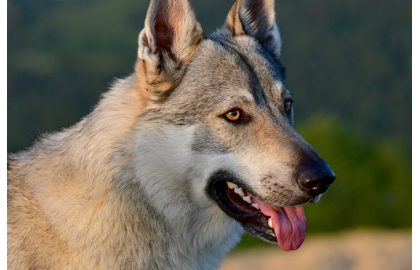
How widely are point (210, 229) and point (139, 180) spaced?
26.5 inches

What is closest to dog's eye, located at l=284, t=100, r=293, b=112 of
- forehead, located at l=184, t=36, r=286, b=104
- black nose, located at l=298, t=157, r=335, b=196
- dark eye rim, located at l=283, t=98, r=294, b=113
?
dark eye rim, located at l=283, t=98, r=294, b=113

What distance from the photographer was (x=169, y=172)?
402 centimetres

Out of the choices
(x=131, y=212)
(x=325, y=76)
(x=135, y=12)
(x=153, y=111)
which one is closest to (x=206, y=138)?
(x=153, y=111)

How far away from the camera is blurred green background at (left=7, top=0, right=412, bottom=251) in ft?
75.0

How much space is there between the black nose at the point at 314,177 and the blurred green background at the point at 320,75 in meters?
18.2

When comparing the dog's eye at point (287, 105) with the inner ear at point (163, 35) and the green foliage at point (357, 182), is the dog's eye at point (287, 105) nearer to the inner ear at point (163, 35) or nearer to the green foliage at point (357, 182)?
the inner ear at point (163, 35)

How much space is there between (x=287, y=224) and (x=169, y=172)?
3.08ft

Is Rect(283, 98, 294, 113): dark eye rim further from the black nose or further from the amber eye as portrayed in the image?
the black nose

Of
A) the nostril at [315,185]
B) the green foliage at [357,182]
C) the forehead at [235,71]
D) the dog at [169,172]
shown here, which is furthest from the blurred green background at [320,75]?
the nostril at [315,185]

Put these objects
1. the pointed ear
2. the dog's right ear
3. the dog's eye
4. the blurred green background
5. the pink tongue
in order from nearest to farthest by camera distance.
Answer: the pink tongue → the dog's right ear → the dog's eye → the pointed ear → the blurred green background

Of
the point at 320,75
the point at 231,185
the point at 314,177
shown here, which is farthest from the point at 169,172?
the point at 320,75

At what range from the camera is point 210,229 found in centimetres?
417

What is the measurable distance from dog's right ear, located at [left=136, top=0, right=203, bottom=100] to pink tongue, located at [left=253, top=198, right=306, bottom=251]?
45.3 inches

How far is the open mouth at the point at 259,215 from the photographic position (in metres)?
3.99
